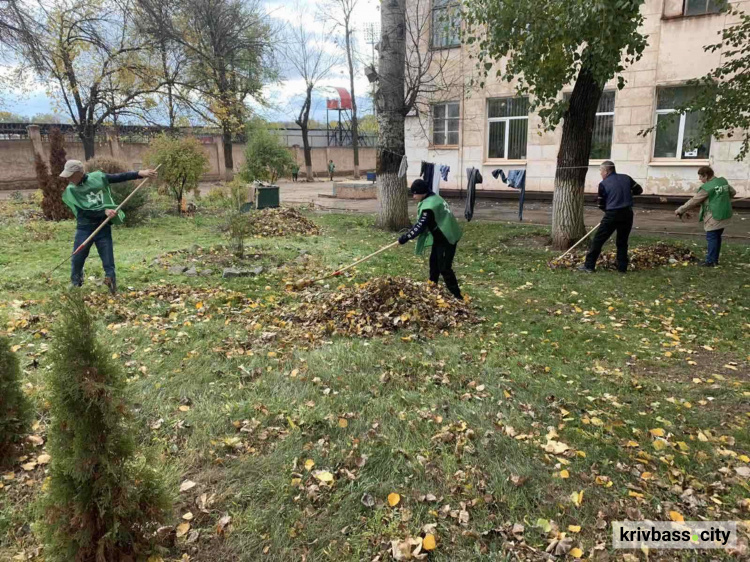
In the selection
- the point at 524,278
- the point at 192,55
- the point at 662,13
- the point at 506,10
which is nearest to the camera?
the point at 506,10

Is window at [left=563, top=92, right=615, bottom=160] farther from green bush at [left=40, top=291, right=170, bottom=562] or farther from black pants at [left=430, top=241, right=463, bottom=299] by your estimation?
green bush at [left=40, top=291, right=170, bottom=562]

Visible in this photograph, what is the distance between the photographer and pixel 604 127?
54.4 ft

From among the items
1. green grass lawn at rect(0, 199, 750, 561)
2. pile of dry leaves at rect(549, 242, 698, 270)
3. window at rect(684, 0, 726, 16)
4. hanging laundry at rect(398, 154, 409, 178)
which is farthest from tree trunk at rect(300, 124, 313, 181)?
green grass lawn at rect(0, 199, 750, 561)

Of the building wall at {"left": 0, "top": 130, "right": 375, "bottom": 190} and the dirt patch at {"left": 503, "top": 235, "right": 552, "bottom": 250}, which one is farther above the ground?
the building wall at {"left": 0, "top": 130, "right": 375, "bottom": 190}

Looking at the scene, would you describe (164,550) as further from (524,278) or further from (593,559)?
(524,278)

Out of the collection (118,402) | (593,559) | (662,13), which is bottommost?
(593,559)

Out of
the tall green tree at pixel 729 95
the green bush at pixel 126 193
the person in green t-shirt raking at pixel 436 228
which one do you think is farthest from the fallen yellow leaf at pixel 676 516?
the green bush at pixel 126 193

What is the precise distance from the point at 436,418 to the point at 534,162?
15890 millimetres

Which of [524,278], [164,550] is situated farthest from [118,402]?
[524,278]

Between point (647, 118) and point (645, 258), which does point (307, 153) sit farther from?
point (645, 258)

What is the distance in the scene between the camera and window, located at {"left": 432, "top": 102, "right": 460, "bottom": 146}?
749 inches

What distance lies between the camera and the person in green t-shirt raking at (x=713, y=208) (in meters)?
8.15

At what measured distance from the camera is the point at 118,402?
2121 mm

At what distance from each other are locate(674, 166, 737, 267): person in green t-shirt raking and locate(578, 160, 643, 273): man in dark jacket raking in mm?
1235
